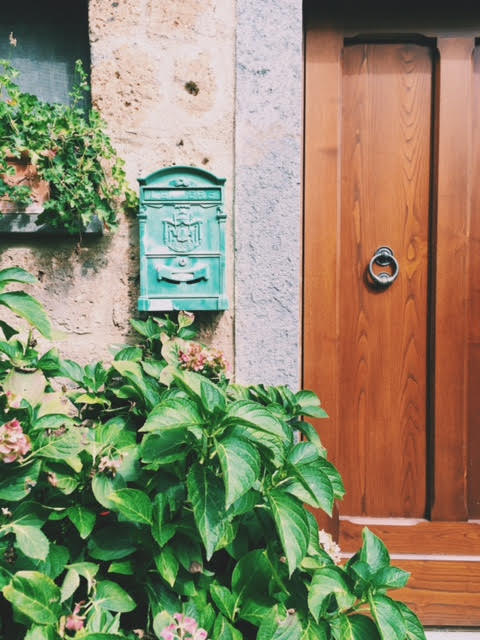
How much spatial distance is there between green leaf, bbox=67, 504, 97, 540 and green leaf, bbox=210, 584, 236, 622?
340 mm

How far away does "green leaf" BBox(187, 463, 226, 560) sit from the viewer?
1104mm

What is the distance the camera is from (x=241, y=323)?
1.96 meters

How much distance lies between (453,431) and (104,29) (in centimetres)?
213

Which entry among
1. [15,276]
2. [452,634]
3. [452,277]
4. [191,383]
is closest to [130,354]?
[15,276]

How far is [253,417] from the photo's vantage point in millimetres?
1205

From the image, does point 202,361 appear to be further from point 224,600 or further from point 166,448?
point 224,600

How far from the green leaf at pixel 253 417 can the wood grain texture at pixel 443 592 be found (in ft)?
4.11

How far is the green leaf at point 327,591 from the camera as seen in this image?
48.6 inches

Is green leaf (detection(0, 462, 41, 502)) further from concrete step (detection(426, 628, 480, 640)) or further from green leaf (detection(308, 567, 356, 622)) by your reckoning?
concrete step (detection(426, 628, 480, 640))

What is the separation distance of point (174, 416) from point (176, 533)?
34cm

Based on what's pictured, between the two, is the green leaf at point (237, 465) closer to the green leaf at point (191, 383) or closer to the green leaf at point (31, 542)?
the green leaf at point (191, 383)

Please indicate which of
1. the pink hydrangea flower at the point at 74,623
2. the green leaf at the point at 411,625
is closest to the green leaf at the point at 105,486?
the pink hydrangea flower at the point at 74,623

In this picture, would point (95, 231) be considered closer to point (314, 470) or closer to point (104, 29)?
point (104, 29)

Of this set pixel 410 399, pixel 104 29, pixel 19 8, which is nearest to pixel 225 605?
pixel 410 399
